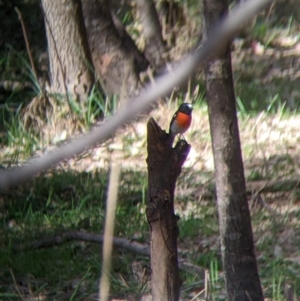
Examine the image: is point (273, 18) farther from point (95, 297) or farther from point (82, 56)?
point (95, 297)

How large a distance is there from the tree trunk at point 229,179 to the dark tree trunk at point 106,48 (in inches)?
133

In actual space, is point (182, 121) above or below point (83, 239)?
above

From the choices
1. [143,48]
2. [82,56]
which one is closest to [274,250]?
Result: [82,56]

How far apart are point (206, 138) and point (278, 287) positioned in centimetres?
235

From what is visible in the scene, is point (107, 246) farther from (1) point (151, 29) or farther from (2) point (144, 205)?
(1) point (151, 29)

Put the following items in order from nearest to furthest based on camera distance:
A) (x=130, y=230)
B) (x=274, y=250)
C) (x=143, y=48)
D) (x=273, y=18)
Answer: (x=274, y=250)
(x=130, y=230)
(x=143, y=48)
(x=273, y=18)

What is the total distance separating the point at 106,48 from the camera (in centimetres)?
669

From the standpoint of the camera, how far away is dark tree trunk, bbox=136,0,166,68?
22.9 feet

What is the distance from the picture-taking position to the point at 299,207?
480 cm

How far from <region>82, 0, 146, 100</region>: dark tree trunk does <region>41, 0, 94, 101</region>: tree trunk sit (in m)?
0.19

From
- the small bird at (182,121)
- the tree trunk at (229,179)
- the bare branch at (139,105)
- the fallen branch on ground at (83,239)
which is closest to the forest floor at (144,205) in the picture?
the fallen branch on ground at (83,239)

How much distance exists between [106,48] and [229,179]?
367 centimetres

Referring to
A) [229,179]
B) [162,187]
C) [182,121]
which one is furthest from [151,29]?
[162,187]

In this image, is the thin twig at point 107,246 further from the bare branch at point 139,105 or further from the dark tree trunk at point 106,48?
the bare branch at point 139,105
